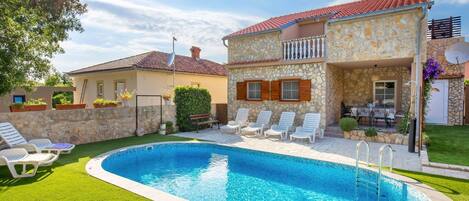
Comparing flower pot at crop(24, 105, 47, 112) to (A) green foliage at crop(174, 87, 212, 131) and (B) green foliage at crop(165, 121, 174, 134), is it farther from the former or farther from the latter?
(A) green foliage at crop(174, 87, 212, 131)

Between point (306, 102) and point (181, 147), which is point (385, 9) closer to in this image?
point (306, 102)

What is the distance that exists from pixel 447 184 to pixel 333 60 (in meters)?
7.68

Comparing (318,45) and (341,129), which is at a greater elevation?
(318,45)

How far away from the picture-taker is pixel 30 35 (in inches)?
344

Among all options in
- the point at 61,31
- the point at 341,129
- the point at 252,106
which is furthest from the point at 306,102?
the point at 61,31

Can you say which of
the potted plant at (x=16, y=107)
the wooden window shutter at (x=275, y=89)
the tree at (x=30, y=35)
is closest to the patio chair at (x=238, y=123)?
the wooden window shutter at (x=275, y=89)

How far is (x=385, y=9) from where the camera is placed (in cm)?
1120

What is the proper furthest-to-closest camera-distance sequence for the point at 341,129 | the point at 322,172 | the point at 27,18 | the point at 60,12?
the point at 341,129 → the point at 60,12 → the point at 27,18 → the point at 322,172

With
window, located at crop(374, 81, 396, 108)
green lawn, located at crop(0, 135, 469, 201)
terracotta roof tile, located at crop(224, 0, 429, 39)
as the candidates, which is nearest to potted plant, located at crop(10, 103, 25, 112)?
green lawn, located at crop(0, 135, 469, 201)

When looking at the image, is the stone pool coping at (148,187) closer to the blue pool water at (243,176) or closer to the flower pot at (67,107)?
the blue pool water at (243,176)

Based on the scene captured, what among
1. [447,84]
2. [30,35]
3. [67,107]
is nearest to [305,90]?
[447,84]

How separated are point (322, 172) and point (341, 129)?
5.26 m

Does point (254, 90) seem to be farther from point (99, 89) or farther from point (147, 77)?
point (99, 89)

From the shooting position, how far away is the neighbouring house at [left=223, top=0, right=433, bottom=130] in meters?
11.2
